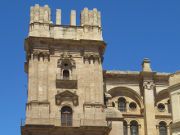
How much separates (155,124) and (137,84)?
413 cm

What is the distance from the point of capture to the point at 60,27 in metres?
44.6

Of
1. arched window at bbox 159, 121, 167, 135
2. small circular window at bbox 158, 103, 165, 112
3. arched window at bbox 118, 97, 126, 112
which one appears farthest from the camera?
small circular window at bbox 158, 103, 165, 112

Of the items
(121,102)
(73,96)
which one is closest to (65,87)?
(73,96)

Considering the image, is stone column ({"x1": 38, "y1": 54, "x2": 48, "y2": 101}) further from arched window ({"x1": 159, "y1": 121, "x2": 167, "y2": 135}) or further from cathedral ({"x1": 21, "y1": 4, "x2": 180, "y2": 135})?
arched window ({"x1": 159, "y1": 121, "x2": 167, "y2": 135})

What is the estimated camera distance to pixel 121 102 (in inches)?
1875

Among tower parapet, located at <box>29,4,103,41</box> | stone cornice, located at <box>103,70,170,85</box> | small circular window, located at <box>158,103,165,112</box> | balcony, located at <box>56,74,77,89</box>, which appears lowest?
small circular window, located at <box>158,103,165,112</box>

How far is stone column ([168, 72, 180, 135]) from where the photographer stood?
31.8 meters

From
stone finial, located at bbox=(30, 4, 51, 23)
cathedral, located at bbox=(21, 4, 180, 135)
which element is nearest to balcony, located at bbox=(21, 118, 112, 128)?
cathedral, located at bbox=(21, 4, 180, 135)

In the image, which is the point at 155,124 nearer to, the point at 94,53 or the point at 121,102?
the point at 121,102

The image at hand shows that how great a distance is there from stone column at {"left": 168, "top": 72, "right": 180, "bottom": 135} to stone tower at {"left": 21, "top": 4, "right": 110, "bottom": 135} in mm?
8908

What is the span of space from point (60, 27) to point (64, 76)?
4478mm

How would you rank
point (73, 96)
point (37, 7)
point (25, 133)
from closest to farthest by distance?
1. point (25, 133)
2. point (73, 96)
3. point (37, 7)

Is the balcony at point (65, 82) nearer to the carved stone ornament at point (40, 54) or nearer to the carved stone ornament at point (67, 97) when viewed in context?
the carved stone ornament at point (67, 97)

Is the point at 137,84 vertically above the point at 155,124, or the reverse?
the point at 137,84
